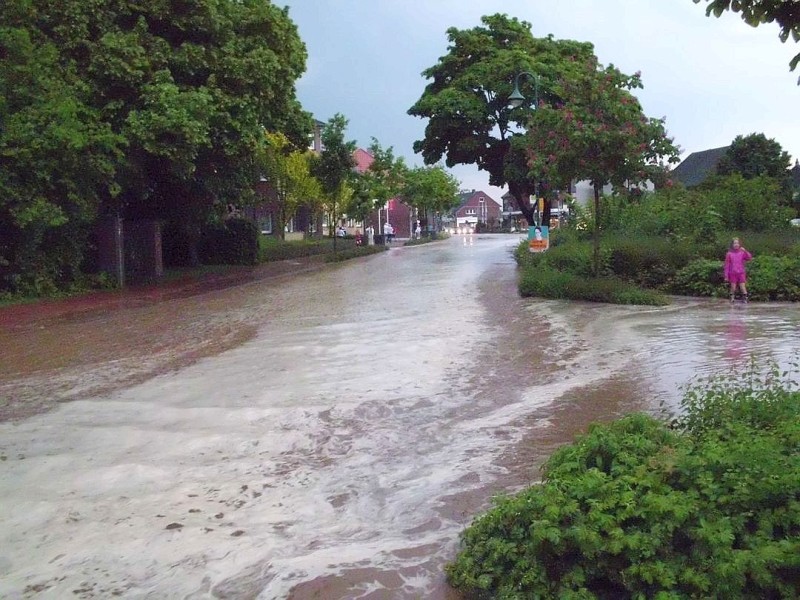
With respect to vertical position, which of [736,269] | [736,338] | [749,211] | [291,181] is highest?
[291,181]

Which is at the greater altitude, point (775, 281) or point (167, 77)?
point (167, 77)

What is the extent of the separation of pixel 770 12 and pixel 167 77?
731 inches

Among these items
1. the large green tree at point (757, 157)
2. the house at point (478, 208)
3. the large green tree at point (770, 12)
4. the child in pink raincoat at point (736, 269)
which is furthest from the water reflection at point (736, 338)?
the house at point (478, 208)

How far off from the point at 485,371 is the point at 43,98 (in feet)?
43.5

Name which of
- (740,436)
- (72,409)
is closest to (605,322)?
(72,409)

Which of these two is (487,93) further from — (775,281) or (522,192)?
(775,281)

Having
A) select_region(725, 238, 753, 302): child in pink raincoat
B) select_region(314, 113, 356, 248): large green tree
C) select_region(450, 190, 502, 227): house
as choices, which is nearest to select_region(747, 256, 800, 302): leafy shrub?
select_region(725, 238, 753, 302): child in pink raincoat

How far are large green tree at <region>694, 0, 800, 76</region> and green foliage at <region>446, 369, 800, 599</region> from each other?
2198 millimetres

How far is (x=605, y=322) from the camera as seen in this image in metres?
15.0

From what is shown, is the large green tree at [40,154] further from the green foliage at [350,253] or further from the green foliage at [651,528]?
the green foliage at [350,253]

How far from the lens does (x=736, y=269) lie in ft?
57.7

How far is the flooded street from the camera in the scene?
17.2 ft

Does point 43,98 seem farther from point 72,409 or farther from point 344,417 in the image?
point 344,417

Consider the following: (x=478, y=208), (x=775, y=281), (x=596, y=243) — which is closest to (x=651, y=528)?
(x=775, y=281)
